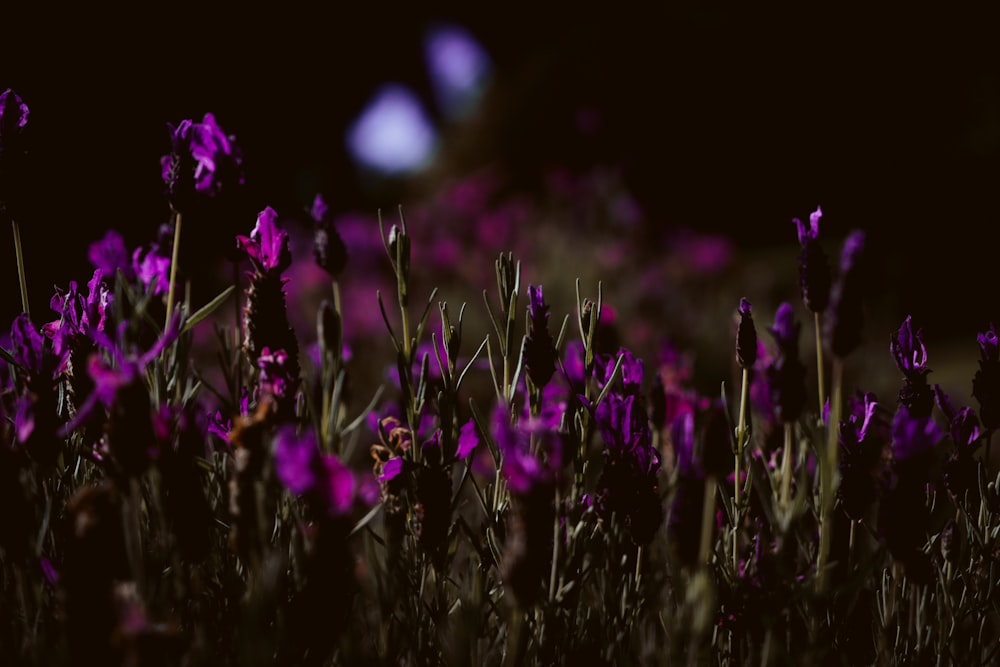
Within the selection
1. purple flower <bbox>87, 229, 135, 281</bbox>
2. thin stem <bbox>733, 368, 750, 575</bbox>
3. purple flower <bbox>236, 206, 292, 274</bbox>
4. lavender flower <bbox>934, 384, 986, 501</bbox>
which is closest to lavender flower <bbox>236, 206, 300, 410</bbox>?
purple flower <bbox>236, 206, 292, 274</bbox>

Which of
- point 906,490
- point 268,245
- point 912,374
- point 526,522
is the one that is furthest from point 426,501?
point 912,374

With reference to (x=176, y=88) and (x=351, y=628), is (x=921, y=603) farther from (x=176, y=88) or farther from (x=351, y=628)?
(x=176, y=88)

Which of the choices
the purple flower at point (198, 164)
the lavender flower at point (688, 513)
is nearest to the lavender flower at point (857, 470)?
the lavender flower at point (688, 513)

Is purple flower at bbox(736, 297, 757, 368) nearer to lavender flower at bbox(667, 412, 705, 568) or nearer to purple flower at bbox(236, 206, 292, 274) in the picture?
Result: lavender flower at bbox(667, 412, 705, 568)

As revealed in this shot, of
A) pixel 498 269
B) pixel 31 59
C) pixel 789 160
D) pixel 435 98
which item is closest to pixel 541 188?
pixel 789 160

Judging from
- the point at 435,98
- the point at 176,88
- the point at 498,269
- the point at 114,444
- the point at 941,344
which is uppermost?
the point at 435,98

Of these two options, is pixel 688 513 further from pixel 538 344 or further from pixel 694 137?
pixel 694 137
